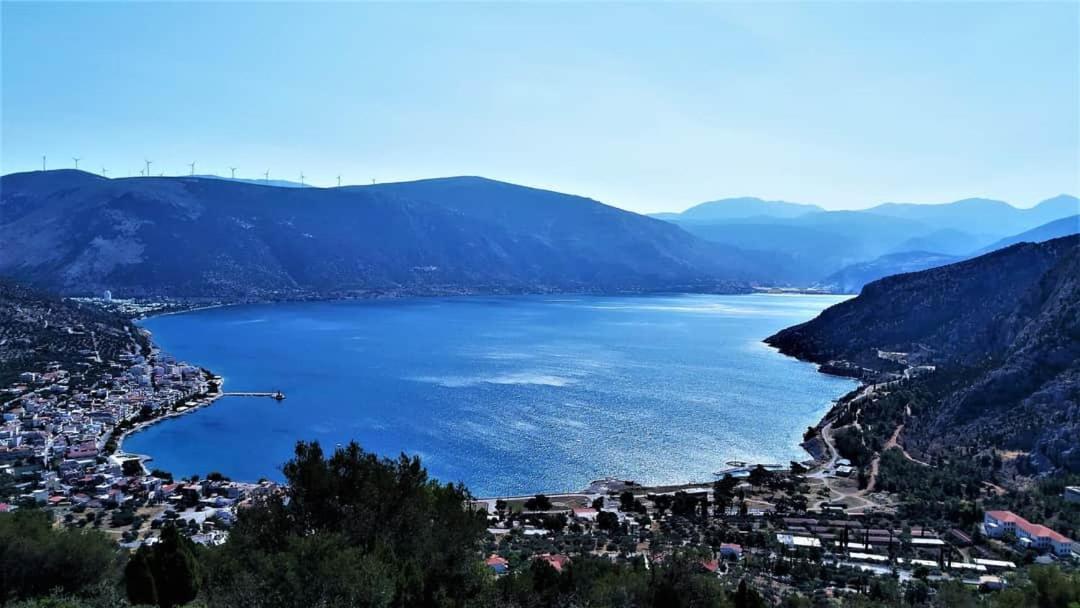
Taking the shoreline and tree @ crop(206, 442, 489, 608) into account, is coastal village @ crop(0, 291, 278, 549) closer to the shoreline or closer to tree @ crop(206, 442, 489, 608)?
the shoreline

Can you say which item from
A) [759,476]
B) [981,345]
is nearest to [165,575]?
[759,476]

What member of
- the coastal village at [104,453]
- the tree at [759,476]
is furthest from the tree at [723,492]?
the coastal village at [104,453]

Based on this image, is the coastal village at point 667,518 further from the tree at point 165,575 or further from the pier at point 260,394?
the pier at point 260,394

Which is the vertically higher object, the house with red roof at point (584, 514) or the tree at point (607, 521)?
the tree at point (607, 521)

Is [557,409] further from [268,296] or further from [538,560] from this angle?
[268,296]

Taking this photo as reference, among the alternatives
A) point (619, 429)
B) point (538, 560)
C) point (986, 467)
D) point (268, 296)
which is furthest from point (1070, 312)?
point (268, 296)

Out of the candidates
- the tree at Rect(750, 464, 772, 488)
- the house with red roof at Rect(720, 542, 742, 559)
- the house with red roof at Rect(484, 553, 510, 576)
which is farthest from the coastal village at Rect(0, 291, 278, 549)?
the tree at Rect(750, 464, 772, 488)

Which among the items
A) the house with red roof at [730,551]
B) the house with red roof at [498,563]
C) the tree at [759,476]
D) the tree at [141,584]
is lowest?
the tree at [759,476]

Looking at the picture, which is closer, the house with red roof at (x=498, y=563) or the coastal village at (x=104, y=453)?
the house with red roof at (x=498, y=563)
